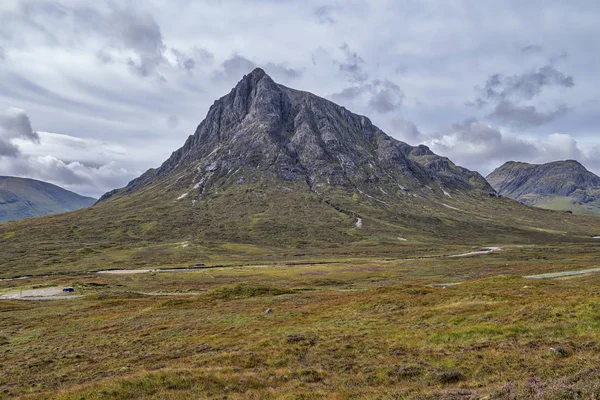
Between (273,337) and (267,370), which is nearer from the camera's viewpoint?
(267,370)

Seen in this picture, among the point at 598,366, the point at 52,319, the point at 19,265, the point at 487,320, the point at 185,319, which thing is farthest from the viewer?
the point at 19,265

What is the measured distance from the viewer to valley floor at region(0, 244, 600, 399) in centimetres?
2102

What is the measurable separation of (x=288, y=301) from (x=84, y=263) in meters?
152

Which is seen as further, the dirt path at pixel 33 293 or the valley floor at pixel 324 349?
the dirt path at pixel 33 293

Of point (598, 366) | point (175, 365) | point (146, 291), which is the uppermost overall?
point (598, 366)

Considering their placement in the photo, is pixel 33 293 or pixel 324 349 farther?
pixel 33 293

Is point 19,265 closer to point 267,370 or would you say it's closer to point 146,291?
point 146,291

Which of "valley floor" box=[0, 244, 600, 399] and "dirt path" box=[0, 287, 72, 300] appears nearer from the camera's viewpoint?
"valley floor" box=[0, 244, 600, 399]

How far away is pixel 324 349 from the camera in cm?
3053

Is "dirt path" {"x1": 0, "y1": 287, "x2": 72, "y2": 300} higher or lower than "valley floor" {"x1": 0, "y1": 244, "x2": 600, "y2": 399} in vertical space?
lower

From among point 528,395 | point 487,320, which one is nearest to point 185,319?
point 487,320

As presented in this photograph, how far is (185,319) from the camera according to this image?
52469 millimetres

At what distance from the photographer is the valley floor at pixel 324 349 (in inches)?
827

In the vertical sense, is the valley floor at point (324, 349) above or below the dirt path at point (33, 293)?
above
